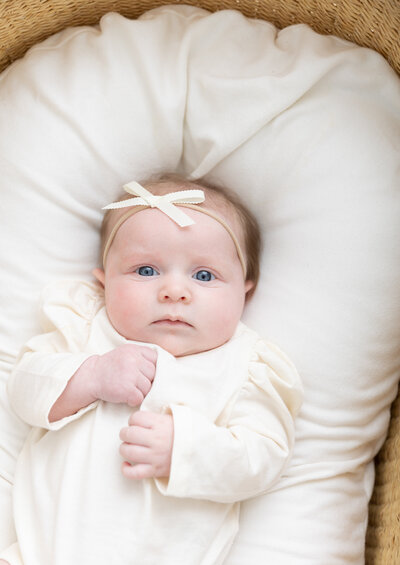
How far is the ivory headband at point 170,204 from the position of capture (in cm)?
162

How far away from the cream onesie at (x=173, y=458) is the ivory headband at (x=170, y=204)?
216mm

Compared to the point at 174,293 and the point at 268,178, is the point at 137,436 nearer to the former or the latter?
the point at 174,293

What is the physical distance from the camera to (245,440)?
1.49 metres

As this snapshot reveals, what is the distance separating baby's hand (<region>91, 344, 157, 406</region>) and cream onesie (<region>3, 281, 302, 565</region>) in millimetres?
20

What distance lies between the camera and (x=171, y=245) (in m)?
1.61

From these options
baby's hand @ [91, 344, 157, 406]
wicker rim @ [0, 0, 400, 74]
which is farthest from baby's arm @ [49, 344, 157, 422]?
wicker rim @ [0, 0, 400, 74]

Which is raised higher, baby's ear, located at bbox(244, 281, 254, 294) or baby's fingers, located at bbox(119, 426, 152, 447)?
baby's fingers, located at bbox(119, 426, 152, 447)

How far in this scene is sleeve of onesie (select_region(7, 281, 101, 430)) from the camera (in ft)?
5.01

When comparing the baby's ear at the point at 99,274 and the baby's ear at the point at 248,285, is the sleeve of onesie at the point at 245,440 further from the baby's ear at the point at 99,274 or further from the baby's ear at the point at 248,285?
the baby's ear at the point at 99,274

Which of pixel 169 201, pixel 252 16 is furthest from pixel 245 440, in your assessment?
pixel 252 16

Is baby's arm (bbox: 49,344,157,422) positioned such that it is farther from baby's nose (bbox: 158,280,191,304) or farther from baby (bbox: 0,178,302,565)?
baby's nose (bbox: 158,280,191,304)

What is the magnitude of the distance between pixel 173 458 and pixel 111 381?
0.18 meters

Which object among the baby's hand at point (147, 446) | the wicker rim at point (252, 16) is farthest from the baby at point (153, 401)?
the wicker rim at point (252, 16)

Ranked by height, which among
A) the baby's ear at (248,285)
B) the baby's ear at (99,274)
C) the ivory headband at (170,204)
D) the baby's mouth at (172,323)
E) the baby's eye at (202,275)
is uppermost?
the ivory headband at (170,204)
